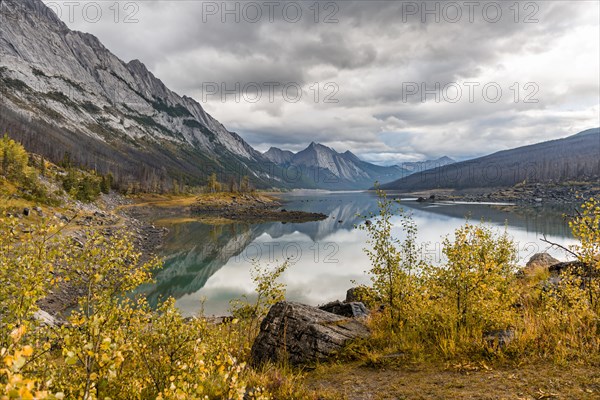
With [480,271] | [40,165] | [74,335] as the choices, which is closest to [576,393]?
[480,271]

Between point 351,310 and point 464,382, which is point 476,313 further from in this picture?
point 351,310

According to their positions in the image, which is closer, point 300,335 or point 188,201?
point 300,335

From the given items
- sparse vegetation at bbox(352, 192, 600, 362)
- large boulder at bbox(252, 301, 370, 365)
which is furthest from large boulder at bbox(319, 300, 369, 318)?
sparse vegetation at bbox(352, 192, 600, 362)

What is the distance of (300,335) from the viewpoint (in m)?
12.3

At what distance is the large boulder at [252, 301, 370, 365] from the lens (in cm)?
1177

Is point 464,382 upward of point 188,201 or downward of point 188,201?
downward

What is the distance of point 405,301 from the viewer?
514 inches

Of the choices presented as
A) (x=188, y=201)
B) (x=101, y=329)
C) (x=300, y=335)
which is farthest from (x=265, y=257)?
(x=188, y=201)

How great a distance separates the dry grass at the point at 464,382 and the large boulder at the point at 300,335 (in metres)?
1.56

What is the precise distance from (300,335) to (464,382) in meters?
5.96

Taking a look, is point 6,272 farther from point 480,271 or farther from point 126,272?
point 480,271

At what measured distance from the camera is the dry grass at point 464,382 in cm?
721

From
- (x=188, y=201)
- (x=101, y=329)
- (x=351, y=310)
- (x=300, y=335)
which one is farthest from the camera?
(x=188, y=201)


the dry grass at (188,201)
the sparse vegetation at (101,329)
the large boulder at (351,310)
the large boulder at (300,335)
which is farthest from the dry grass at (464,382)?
the dry grass at (188,201)
